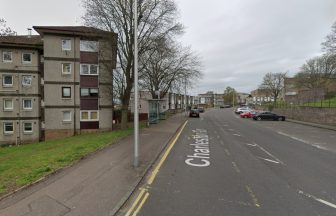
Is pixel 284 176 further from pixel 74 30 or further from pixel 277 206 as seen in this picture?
pixel 74 30

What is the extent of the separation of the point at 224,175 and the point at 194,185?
1.61 m

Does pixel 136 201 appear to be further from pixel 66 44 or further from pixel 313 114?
pixel 313 114

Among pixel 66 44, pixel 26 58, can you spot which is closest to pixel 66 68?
pixel 66 44

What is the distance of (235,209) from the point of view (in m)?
6.01

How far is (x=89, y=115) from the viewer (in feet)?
102

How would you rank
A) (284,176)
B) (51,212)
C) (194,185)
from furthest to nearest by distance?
1. (284,176)
2. (194,185)
3. (51,212)

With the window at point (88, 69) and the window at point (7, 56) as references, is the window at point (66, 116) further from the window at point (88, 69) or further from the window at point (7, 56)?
the window at point (7, 56)

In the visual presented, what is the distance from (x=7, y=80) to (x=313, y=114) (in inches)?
1548

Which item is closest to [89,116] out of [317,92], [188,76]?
[188,76]

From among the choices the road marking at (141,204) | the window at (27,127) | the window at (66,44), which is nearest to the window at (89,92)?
the window at (66,44)

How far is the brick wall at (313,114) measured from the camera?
3272 cm

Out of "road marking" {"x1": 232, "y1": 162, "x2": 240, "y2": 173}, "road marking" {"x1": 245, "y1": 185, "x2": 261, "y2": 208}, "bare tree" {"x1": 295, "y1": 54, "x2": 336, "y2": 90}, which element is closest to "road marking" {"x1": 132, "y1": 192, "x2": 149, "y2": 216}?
"road marking" {"x1": 245, "y1": 185, "x2": 261, "y2": 208}

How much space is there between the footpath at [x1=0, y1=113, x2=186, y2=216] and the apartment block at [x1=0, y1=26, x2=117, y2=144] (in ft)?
67.3

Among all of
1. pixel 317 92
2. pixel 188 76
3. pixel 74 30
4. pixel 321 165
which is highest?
pixel 74 30
